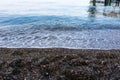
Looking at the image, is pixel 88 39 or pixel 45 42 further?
pixel 88 39

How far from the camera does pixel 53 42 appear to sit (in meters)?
10.0

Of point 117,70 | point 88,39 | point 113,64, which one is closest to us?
point 117,70

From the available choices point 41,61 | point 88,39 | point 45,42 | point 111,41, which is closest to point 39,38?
point 45,42

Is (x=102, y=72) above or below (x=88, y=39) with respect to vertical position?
above

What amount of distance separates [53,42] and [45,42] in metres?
0.29

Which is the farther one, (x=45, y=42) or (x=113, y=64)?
(x=45, y=42)

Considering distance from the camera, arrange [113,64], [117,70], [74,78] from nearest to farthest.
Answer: [74,78], [117,70], [113,64]

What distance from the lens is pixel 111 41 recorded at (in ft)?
34.0

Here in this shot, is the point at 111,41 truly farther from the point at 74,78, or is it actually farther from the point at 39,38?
the point at 74,78

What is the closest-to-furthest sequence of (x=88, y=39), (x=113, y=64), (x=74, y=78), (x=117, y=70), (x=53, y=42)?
(x=74, y=78), (x=117, y=70), (x=113, y=64), (x=53, y=42), (x=88, y=39)

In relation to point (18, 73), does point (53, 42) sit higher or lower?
lower

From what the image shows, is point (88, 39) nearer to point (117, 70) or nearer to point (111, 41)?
point (111, 41)

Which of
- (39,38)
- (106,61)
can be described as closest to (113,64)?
(106,61)

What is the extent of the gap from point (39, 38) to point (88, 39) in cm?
190
